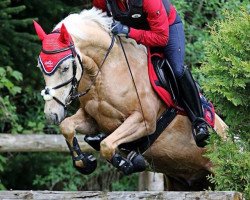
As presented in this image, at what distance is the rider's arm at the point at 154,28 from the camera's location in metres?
6.87

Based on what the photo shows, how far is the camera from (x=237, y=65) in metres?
5.91

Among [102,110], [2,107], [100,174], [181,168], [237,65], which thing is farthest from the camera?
[100,174]

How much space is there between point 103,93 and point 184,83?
76cm

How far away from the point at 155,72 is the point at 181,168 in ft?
3.41

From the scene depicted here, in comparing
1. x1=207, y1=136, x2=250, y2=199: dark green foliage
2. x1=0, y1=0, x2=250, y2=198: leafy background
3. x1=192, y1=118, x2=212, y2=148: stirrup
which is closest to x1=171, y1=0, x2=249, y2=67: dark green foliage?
x1=0, y1=0, x2=250, y2=198: leafy background

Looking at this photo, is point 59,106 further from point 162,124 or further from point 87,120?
point 162,124

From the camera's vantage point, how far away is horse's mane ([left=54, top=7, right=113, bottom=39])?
22.4ft

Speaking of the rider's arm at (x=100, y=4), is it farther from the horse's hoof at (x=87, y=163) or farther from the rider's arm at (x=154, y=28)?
the horse's hoof at (x=87, y=163)

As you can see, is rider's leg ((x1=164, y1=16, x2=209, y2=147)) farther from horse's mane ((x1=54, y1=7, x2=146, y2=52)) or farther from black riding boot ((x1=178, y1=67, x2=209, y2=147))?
horse's mane ((x1=54, y1=7, x2=146, y2=52))

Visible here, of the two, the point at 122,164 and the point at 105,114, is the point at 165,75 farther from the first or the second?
the point at 122,164

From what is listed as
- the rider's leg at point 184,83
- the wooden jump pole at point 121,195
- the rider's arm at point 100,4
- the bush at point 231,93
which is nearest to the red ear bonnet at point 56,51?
the rider's arm at point 100,4

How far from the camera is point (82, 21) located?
695cm

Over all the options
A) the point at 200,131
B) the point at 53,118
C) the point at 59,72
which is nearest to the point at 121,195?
the point at 53,118

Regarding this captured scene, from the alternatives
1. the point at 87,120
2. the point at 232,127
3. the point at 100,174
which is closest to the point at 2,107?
the point at 100,174
